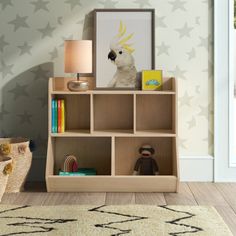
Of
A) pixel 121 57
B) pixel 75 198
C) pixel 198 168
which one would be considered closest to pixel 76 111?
pixel 121 57

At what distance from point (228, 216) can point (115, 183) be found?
93 cm

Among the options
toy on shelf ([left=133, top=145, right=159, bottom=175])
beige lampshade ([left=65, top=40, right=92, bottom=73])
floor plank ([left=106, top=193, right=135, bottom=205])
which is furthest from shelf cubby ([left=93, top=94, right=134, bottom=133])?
floor plank ([left=106, top=193, right=135, bottom=205])

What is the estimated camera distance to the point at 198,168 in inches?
154

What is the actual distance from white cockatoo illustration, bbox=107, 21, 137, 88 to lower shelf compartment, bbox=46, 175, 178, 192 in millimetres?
720

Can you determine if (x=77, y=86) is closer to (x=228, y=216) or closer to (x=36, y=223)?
(x=36, y=223)

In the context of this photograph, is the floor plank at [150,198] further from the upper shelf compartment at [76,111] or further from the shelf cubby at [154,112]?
the upper shelf compartment at [76,111]

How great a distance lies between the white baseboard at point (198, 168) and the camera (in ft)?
12.8

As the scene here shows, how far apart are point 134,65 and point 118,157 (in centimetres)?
70

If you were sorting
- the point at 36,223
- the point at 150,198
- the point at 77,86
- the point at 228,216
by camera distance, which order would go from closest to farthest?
the point at 36,223, the point at 228,216, the point at 150,198, the point at 77,86

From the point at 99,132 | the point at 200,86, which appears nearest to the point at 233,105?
the point at 200,86

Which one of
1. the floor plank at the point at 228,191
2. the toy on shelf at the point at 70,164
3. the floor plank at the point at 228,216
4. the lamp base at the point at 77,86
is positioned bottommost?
the floor plank at the point at 228,216

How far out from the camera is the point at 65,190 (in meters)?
3.56

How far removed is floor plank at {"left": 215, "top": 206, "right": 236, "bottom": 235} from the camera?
8.84 feet

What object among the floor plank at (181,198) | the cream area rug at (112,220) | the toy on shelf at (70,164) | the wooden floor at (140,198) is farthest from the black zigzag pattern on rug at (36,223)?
the toy on shelf at (70,164)
